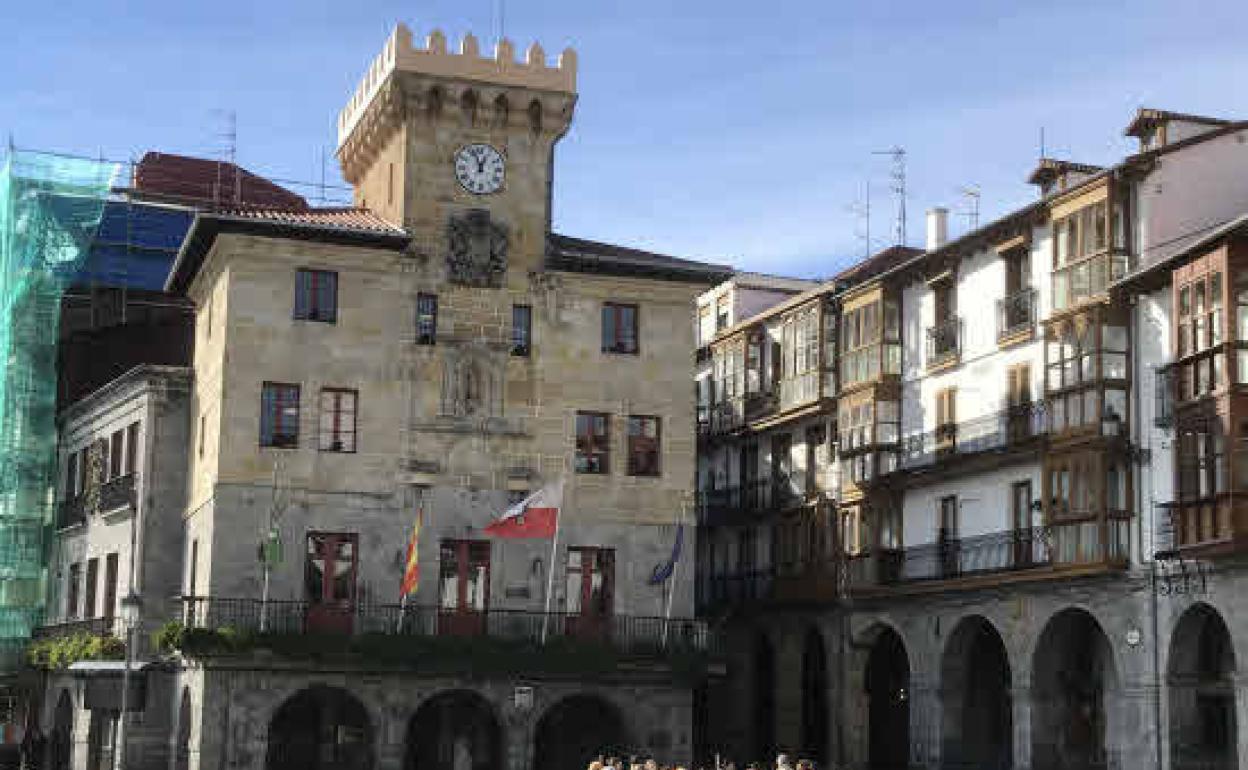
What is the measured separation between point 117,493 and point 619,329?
1538 cm

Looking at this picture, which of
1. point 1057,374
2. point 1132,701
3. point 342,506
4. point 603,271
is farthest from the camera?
point 603,271

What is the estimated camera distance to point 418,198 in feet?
174

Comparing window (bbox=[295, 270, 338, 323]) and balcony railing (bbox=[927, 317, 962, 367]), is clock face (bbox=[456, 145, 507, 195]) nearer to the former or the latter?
window (bbox=[295, 270, 338, 323])

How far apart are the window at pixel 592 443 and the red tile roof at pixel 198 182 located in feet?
80.5

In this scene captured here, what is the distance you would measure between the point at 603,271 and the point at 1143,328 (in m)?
15.7

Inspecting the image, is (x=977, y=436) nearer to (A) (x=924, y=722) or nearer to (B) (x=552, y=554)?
(A) (x=924, y=722)

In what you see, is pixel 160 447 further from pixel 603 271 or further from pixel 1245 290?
pixel 1245 290

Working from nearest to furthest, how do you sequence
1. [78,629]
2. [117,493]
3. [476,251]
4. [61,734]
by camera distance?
[476,251]
[117,493]
[78,629]
[61,734]

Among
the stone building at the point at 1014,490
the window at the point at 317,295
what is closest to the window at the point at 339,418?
the window at the point at 317,295

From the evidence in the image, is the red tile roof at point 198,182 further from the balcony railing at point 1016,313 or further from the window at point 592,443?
the balcony railing at point 1016,313

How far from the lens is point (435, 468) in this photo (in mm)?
51719

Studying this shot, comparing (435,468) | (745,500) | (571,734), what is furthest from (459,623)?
(745,500)

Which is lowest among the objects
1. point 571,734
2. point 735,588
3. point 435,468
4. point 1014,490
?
point 571,734

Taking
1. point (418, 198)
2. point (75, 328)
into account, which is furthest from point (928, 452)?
Result: point (75, 328)
